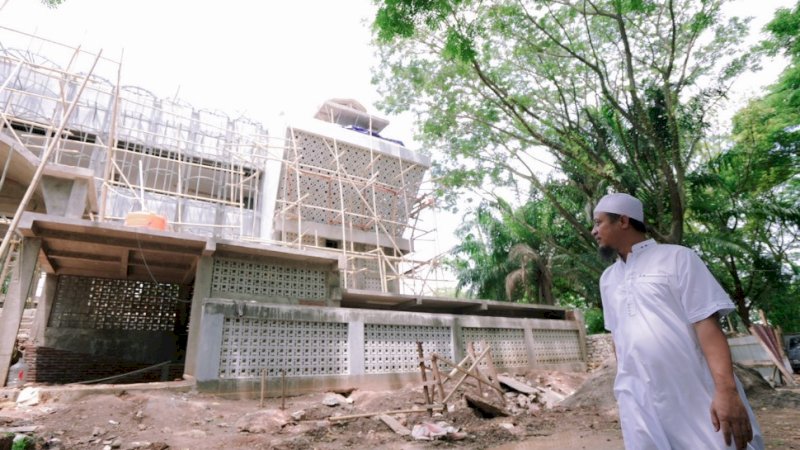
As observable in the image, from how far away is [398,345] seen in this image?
905 centimetres

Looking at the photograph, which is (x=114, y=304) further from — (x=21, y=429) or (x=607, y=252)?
(x=607, y=252)

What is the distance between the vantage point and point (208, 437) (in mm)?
5188

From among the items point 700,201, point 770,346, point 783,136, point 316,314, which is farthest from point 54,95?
point 783,136

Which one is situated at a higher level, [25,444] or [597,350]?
[597,350]

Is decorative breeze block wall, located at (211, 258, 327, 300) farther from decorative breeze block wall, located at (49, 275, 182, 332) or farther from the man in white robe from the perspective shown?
the man in white robe

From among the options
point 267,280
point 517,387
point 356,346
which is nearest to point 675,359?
point 517,387

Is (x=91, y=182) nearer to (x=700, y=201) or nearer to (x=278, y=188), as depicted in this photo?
(x=278, y=188)

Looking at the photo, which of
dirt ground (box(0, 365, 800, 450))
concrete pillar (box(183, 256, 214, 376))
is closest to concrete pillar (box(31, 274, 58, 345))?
concrete pillar (box(183, 256, 214, 376))

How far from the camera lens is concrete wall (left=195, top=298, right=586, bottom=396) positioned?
7.14 meters

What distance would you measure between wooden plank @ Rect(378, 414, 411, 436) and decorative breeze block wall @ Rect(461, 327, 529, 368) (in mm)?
4233

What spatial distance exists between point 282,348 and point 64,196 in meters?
4.67

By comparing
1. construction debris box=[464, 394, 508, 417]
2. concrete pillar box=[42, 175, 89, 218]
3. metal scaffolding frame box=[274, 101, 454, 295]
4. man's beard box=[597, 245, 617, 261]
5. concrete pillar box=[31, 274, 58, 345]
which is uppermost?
A: metal scaffolding frame box=[274, 101, 454, 295]

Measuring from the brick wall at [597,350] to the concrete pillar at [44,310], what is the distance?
13477 mm

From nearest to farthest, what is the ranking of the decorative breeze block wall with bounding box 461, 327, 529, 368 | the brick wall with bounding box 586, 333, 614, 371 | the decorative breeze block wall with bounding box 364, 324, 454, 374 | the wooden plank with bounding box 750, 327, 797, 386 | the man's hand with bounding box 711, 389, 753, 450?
the man's hand with bounding box 711, 389, 753, 450, the decorative breeze block wall with bounding box 364, 324, 454, 374, the wooden plank with bounding box 750, 327, 797, 386, the decorative breeze block wall with bounding box 461, 327, 529, 368, the brick wall with bounding box 586, 333, 614, 371
